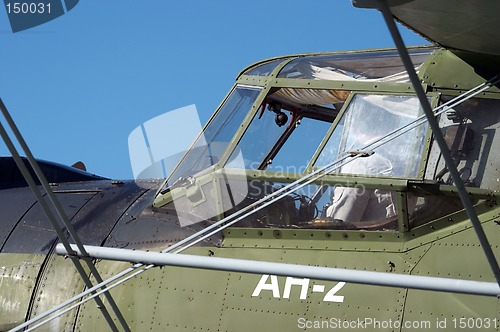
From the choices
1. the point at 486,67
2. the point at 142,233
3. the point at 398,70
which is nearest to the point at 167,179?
the point at 142,233

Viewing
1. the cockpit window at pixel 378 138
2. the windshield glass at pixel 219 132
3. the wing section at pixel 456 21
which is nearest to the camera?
the wing section at pixel 456 21

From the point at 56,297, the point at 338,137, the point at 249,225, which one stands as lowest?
the point at 56,297

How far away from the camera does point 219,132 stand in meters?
7.76

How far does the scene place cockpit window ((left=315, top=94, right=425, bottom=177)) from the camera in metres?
6.81

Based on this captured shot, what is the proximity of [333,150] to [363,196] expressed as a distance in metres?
0.45

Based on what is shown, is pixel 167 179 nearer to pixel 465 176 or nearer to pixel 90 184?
pixel 90 184

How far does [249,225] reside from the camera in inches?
283

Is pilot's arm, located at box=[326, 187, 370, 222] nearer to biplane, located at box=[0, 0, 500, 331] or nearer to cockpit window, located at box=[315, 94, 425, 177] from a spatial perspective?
biplane, located at box=[0, 0, 500, 331]

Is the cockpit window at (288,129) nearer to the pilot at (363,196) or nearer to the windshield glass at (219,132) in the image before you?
the windshield glass at (219,132)

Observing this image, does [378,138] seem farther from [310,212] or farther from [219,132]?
[219,132]

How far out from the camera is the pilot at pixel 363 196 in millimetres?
6831

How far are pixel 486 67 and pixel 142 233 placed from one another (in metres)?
2.93

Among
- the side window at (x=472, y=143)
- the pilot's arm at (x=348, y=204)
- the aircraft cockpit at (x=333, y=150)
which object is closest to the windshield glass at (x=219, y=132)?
the aircraft cockpit at (x=333, y=150)

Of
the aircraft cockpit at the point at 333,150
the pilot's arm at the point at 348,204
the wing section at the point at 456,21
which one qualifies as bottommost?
the pilot's arm at the point at 348,204
